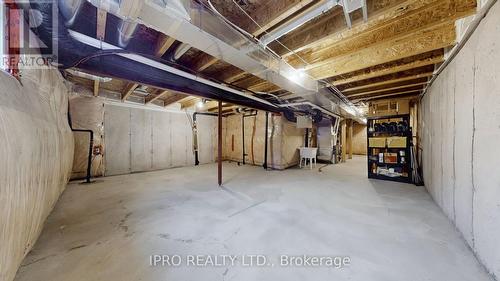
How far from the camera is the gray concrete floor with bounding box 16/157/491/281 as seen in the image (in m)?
1.40

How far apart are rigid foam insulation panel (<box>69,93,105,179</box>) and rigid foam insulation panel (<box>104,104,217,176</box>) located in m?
0.14

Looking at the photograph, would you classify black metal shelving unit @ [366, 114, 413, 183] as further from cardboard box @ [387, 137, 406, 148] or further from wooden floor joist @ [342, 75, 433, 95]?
wooden floor joist @ [342, 75, 433, 95]

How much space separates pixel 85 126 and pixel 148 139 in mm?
1513

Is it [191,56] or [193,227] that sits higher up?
[191,56]

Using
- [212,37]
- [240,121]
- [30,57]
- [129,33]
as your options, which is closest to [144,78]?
[129,33]

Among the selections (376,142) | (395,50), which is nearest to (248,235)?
(395,50)

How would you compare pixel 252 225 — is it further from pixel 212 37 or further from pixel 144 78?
pixel 144 78

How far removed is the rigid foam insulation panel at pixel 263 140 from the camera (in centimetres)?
596

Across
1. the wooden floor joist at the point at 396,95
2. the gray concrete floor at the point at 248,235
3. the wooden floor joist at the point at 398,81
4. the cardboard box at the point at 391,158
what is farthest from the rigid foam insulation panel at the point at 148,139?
the cardboard box at the point at 391,158

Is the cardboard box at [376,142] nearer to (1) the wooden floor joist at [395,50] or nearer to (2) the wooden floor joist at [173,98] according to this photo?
(1) the wooden floor joist at [395,50]

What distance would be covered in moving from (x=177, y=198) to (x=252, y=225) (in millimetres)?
1587

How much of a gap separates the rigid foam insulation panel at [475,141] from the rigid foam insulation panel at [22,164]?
3.27 metres

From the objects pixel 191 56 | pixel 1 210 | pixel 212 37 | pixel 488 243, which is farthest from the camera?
pixel 191 56

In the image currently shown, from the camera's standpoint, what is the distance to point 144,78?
2238mm
